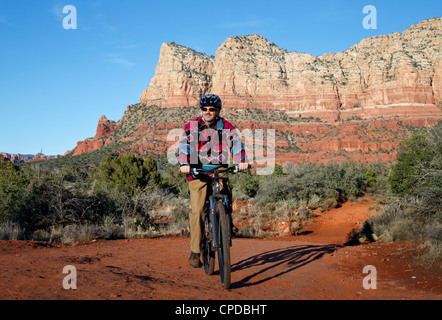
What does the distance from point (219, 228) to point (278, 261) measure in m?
2.44

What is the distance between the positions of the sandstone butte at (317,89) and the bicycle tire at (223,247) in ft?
237

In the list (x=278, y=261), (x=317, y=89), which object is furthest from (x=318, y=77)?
(x=278, y=261)

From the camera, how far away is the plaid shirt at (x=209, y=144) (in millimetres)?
4879

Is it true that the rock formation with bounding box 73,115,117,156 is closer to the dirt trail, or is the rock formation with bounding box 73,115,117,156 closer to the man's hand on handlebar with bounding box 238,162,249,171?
the dirt trail

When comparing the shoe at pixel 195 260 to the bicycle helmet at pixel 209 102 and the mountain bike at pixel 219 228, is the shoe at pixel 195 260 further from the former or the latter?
the bicycle helmet at pixel 209 102

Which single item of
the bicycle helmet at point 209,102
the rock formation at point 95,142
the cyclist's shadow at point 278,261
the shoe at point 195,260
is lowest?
the cyclist's shadow at point 278,261

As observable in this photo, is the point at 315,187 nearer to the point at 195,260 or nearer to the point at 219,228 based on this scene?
the point at 195,260

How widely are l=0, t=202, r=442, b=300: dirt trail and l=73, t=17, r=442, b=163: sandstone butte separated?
69.4 metres

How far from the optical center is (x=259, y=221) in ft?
49.3

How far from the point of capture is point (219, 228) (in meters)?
4.36

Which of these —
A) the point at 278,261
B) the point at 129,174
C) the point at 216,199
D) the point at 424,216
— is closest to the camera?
the point at 216,199

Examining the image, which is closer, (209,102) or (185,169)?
(185,169)

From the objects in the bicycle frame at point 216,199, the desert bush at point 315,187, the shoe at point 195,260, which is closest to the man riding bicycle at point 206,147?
the bicycle frame at point 216,199
